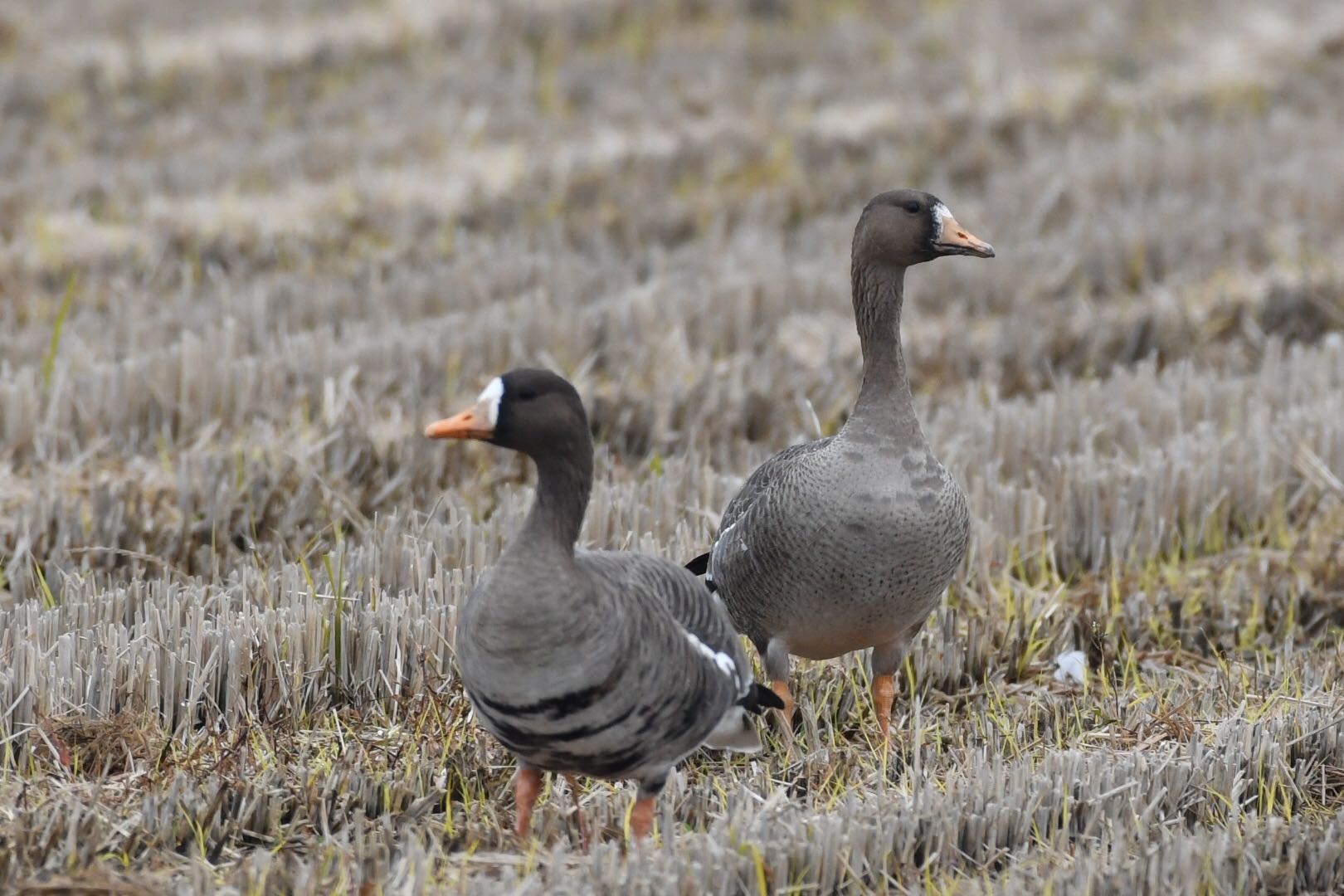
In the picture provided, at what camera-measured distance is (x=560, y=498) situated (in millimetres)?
4246

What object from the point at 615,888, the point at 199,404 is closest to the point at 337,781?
the point at 615,888

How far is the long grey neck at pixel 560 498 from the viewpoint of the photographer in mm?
4129

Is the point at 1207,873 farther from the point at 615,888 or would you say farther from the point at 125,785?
the point at 125,785

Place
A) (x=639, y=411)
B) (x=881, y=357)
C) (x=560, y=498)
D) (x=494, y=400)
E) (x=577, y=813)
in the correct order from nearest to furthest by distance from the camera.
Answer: (x=494, y=400) → (x=560, y=498) → (x=577, y=813) → (x=881, y=357) → (x=639, y=411)

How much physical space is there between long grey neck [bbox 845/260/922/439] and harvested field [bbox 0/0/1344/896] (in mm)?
963

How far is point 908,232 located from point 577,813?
2.03 m

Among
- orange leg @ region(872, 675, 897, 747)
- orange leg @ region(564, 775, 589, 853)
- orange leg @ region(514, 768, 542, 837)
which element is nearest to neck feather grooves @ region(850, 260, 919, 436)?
orange leg @ region(872, 675, 897, 747)

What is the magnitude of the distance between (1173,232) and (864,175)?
260cm

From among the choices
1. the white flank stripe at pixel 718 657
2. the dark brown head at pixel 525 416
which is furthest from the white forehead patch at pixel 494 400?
the white flank stripe at pixel 718 657

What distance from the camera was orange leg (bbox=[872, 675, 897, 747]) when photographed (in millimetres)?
5320

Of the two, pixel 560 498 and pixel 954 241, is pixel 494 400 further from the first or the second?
pixel 954 241

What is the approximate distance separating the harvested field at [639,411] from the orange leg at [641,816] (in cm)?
6

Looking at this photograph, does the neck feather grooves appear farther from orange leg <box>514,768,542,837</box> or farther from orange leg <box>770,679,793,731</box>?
orange leg <box>514,768,542,837</box>

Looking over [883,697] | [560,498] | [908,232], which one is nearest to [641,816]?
[560,498]
